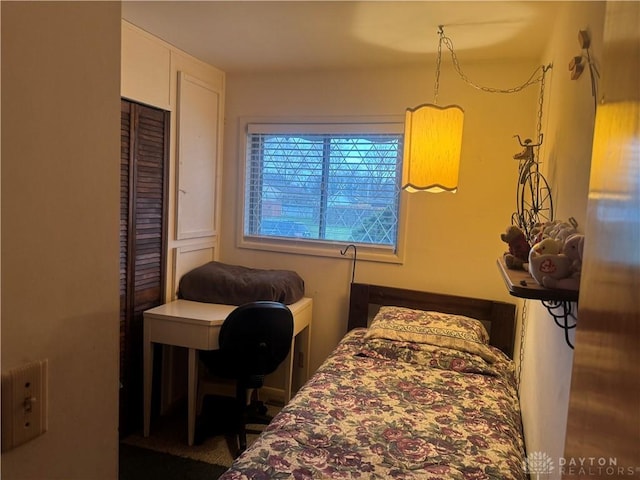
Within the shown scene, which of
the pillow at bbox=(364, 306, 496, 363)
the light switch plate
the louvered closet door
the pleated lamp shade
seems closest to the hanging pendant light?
the pleated lamp shade

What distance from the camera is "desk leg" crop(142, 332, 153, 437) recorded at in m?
2.70

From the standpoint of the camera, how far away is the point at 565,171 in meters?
1.54

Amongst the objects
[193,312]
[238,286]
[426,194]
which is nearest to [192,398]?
[193,312]

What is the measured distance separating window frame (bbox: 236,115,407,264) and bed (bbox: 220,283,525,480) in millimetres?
253

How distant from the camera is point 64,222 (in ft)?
2.20

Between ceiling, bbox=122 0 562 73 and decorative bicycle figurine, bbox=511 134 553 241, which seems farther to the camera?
ceiling, bbox=122 0 562 73

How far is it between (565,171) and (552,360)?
623 mm

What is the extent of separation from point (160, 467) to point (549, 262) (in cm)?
230

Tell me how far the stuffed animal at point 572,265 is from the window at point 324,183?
2.08 m

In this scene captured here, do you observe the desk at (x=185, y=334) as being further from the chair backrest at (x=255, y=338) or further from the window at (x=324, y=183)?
the window at (x=324, y=183)

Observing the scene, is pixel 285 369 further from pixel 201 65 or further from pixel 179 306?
pixel 201 65

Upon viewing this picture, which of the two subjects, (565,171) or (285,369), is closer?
(565,171)

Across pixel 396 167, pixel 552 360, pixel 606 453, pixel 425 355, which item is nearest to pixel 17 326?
pixel 606 453

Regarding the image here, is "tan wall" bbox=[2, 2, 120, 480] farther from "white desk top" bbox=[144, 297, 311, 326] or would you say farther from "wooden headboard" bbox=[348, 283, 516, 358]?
"wooden headboard" bbox=[348, 283, 516, 358]
